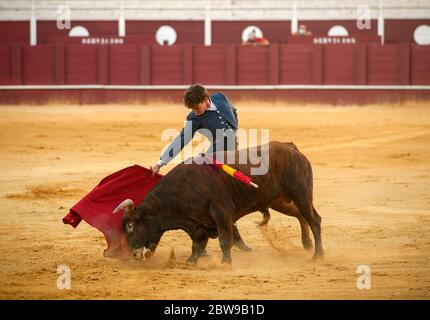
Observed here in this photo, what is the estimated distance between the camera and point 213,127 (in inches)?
247

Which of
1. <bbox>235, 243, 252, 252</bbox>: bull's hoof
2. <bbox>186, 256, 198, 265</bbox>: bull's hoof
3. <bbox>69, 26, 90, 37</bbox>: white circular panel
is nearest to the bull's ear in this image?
<bbox>186, 256, 198, 265</bbox>: bull's hoof

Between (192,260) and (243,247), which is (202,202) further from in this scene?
(243,247)

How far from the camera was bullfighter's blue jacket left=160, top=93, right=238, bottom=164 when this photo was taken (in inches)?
246

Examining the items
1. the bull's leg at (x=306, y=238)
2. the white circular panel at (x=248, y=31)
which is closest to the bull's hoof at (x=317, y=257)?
the bull's leg at (x=306, y=238)

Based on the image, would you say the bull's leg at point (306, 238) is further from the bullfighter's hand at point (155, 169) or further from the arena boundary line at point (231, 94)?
the arena boundary line at point (231, 94)

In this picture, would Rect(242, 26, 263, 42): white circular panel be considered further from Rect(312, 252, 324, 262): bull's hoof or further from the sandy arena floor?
Rect(312, 252, 324, 262): bull's hoof

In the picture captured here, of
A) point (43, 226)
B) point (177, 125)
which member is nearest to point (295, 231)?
point (43, 226)

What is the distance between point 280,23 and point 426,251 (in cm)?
1568

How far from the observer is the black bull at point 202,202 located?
6.01m

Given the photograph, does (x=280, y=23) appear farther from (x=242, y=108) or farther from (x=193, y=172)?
(x=193, y=172)

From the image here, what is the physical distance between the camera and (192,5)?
72.1ft

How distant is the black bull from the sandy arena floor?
196 millimetres

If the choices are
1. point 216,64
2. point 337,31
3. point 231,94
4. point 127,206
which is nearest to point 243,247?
point 127,206

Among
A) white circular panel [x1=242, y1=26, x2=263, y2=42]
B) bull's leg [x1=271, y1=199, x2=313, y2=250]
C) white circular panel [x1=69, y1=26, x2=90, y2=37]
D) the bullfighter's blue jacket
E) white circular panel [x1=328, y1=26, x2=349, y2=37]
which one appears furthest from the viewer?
white circular panel [x1=69, y1=26, x2=90, y2=37]
